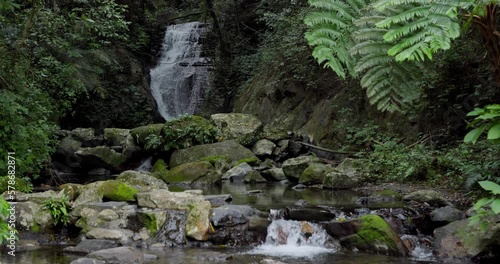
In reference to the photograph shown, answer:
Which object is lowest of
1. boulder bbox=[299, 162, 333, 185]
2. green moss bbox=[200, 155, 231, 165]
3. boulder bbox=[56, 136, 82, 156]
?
boulder bbox=[299, 162, 333, 185]

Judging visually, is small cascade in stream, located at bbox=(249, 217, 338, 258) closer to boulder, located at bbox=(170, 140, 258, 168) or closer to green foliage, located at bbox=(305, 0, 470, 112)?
green foliage, located at bbox=(305, 0, 470, 112)

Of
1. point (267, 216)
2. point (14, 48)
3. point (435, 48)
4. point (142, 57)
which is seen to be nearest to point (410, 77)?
point (435, 48)

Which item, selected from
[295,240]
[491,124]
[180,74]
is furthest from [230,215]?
[180,74]

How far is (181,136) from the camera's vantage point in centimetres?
1723

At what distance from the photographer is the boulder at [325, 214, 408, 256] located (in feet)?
23.7

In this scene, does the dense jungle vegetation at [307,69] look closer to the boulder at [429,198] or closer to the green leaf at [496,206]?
Result: the green leaf at [496,206]

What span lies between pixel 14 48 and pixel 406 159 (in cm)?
936

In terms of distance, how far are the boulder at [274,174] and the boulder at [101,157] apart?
18.5 feet

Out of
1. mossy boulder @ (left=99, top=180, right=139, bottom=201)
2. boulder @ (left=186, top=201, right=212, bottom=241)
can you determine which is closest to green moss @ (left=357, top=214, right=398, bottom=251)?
boulder @ (left=186, top=201, right=212, bottom=241)

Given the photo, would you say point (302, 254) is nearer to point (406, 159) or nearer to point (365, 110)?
point (406, 159)

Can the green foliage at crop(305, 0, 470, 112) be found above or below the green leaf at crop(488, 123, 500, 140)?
above

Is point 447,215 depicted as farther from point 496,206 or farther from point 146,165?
point 146,165

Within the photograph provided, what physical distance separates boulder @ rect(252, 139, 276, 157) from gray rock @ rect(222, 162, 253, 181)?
64.8 inches

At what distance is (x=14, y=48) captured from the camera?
9.41 metres
